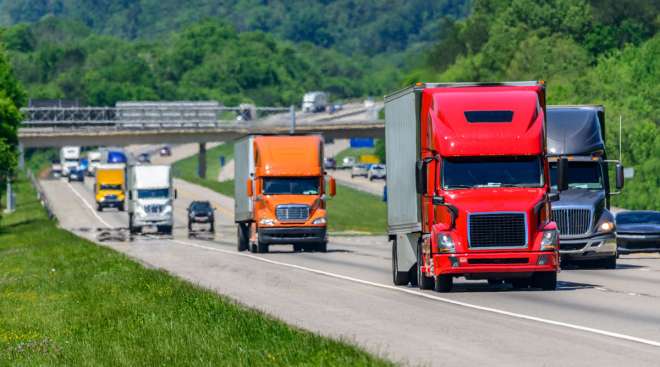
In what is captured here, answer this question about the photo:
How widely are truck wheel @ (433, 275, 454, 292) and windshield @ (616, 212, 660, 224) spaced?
2046cm

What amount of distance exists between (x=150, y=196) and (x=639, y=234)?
129 feet

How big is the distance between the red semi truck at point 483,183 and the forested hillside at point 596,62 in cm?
6255

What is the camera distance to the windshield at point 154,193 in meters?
82.9

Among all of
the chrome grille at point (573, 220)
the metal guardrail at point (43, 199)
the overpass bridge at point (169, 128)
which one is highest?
the overpass bridge at point (169, 128)

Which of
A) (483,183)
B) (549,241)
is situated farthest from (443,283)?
(549,241)

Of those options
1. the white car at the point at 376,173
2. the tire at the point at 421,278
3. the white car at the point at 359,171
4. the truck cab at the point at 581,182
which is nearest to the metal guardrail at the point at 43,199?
the white car at the point at 359,171

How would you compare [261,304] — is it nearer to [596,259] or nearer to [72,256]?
[596,259]

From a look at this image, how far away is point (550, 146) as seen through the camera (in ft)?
125

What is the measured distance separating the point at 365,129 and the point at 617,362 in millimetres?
135885

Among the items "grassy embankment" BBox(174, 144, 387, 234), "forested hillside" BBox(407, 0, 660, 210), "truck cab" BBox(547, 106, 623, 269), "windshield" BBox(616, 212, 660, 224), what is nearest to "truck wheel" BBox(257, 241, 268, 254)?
"windshield" BBox(616, 212, 660, 224)

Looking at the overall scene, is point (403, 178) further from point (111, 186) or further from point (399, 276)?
point (111, 186)

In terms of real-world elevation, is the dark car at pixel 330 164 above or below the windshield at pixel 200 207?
above

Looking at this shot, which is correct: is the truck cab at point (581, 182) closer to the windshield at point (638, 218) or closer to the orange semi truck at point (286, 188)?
the windshield at point (638, 218)

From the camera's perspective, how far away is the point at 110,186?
12281 centimetres
